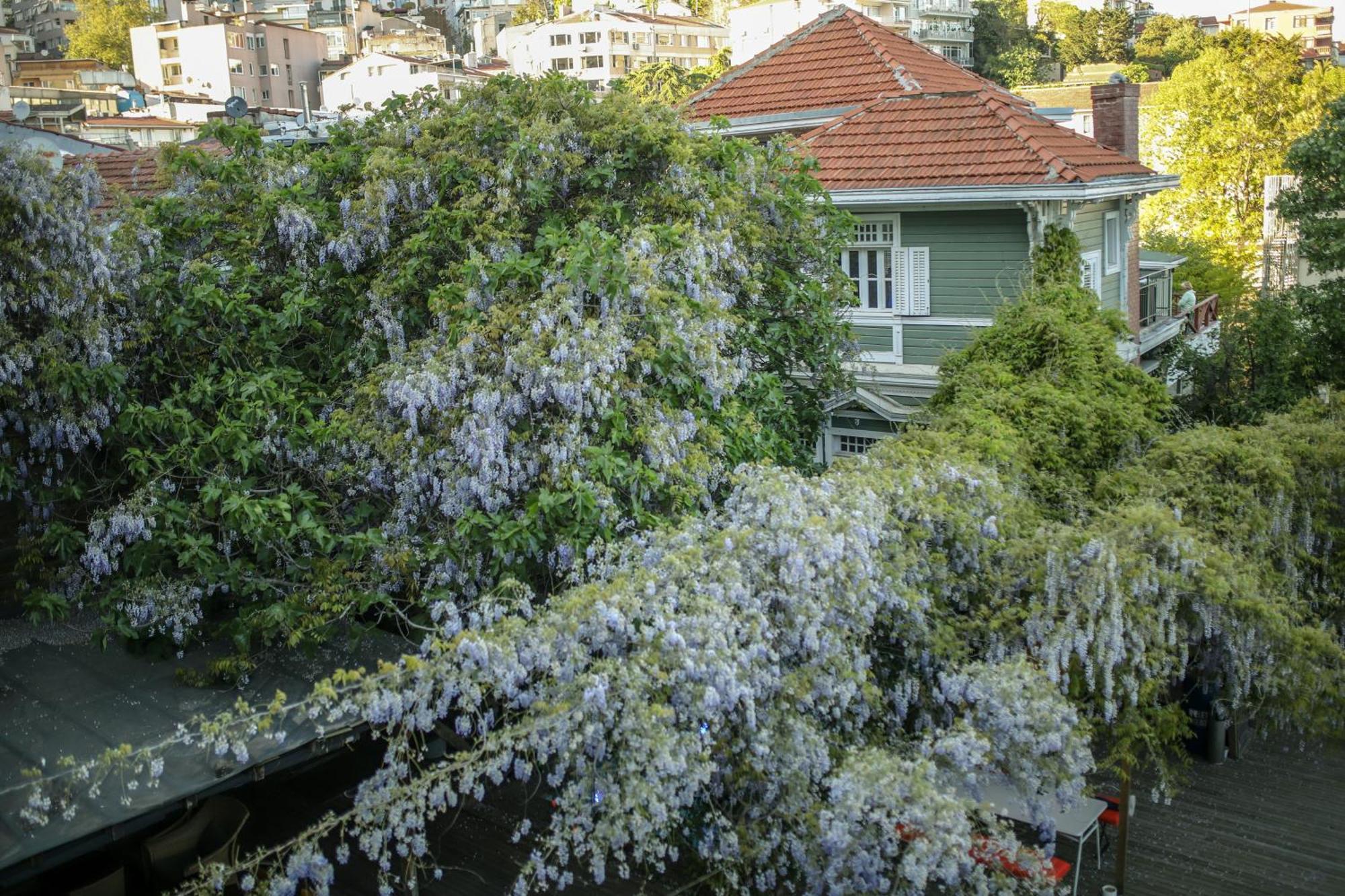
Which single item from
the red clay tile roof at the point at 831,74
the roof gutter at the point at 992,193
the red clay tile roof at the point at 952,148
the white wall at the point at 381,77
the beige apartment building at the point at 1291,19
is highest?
the beige apartment building at the point at 1291,19

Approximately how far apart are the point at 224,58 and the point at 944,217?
63.5m

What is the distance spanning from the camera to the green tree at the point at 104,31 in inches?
3285

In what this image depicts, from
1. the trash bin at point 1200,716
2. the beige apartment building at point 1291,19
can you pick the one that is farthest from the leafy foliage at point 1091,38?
the trash bin at point 1200,716

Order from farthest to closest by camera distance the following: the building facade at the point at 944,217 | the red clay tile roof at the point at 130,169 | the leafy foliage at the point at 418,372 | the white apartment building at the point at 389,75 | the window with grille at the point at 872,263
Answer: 1. the white apartment building at the point at 389,75
2. the red clay tile roof at the point at 130,169
3. the window with grille at the point at 872,263
4. the building facade at the point at 944,217
5. the leafy foliage at the point at 418,372

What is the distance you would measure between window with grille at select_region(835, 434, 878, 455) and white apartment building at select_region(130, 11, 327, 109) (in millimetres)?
59753

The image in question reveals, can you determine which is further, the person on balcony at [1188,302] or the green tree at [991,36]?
the green tree at [991,36]

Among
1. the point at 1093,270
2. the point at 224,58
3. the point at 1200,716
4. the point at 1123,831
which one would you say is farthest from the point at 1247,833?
the point at 224,58

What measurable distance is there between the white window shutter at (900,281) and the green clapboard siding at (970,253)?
20 cm

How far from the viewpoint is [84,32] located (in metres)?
83.5

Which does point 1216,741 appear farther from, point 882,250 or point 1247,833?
point 882,250

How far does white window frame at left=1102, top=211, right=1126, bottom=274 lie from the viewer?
18.6 metres

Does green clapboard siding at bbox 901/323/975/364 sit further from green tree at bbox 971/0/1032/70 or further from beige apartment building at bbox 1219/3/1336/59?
beige apartment building at bbox 1219/3/1336/59

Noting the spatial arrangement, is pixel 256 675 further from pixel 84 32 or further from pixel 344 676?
pixel 84 32

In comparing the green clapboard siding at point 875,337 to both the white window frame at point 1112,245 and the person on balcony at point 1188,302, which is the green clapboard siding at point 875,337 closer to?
the white window frame at point 1112,245
